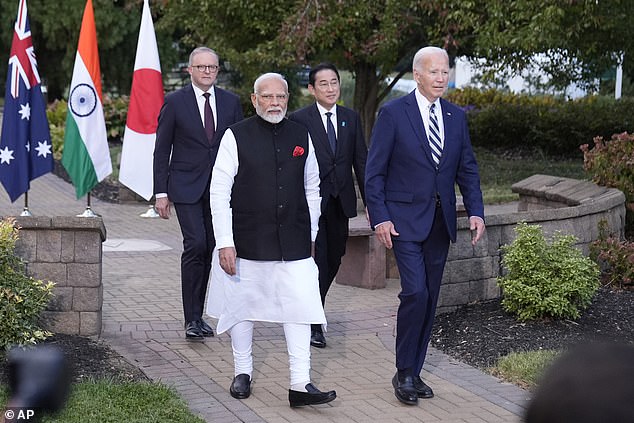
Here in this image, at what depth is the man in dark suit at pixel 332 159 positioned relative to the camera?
734cm

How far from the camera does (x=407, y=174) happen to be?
20.4 feet

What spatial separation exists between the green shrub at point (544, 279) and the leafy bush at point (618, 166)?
262 cm

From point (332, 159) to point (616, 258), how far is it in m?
2.79

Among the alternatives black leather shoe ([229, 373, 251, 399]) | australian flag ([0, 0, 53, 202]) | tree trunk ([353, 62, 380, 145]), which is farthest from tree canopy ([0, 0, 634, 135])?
black leather shoe ([229, 373, 251, 399])

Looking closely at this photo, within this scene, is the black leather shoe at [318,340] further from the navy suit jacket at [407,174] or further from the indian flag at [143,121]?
the indian flag at [143,121]

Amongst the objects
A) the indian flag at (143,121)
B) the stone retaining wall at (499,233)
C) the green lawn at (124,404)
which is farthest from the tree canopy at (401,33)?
the green lawn at (124,404)

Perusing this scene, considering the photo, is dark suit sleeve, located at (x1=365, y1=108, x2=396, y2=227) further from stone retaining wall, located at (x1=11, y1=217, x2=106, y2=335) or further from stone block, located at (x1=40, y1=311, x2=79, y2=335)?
stone block, located at (x1=40, y1=311, x2=79, y2=335)

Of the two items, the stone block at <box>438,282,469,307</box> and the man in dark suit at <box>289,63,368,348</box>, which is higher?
the man in dark suit at <box>289,63,368,348</box>

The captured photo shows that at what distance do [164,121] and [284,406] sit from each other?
2.38 m

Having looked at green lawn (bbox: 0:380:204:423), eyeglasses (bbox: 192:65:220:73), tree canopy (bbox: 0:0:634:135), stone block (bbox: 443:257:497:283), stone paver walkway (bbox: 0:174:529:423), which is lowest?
stone paver walkway (bbox: 0:174:529:423)

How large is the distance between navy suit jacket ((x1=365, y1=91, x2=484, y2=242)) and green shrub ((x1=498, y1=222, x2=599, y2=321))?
1599 mm

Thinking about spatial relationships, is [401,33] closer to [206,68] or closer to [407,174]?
[206,68]

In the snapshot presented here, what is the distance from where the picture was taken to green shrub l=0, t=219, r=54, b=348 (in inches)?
248

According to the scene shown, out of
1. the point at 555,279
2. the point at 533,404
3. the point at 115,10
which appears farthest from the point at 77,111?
the point at 115,10
